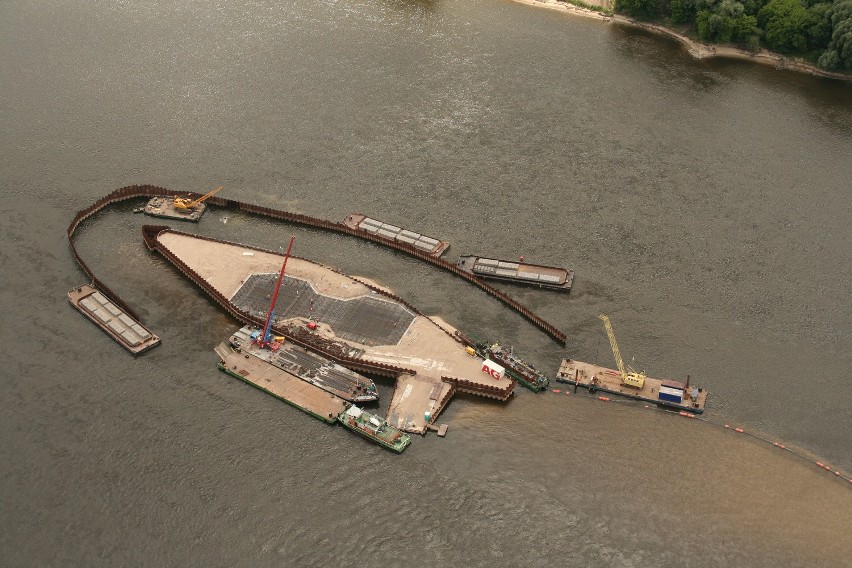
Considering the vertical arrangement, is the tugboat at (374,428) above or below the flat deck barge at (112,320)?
above

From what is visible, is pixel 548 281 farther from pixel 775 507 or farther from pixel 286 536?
pixel 286 536

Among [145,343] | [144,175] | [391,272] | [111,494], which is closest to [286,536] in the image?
[111,494]

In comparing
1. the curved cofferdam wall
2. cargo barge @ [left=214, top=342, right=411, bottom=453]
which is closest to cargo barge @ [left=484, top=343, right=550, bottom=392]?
the curved cofferdam wall

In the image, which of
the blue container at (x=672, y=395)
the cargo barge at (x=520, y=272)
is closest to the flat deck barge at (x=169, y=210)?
the cargo barge at (x=520, y=272)

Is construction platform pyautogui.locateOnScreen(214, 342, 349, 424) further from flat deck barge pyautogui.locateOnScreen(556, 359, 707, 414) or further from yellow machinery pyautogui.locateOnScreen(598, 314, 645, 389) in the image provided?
yellow machinery pyautogui.locateOnScreen(598, 314, 645, 389)

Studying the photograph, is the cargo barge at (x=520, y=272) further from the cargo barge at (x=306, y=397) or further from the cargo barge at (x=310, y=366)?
the cargo barge at (x=306, y=397)

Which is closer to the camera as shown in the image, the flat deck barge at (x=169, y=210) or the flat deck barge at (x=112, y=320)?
the flat deck barge at (x=112, y=320)

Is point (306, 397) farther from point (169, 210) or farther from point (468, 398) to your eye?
point (169, 210)
